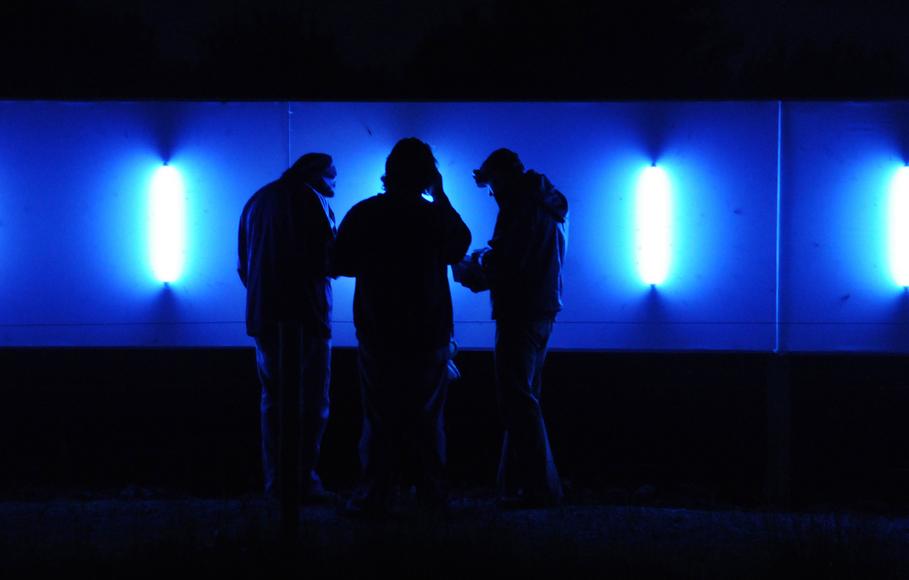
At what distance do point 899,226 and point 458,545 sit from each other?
4420mm

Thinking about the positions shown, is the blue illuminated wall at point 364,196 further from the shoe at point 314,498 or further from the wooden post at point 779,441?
the shoe at point 314,498

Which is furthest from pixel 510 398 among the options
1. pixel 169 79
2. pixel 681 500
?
pixel 169 79

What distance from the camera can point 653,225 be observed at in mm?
7949

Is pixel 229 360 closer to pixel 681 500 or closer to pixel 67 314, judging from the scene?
pixel 67 314

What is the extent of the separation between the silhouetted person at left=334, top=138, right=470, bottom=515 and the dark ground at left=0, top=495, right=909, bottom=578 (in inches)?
14.9

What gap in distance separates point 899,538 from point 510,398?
247 cm

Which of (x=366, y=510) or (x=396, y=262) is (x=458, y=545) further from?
(x=396, y=262)

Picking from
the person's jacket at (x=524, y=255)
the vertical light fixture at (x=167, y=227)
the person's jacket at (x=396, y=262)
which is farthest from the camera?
the vertical light fixture at (x=167, y=227)

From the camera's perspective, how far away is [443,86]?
86.7 feet

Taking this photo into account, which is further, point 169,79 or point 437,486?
point 169,79

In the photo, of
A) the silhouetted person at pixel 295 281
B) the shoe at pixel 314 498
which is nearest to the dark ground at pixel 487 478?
the shoe at pixel 314 498

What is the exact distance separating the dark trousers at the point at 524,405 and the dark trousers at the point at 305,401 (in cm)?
121

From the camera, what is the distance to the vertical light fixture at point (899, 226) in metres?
7.80

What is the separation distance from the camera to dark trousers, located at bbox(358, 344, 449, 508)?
6.40m
